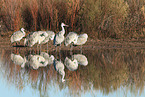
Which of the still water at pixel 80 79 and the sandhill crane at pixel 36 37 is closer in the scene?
the still water at pixel 80 79

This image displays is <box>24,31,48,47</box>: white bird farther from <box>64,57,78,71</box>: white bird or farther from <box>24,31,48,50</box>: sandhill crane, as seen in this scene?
<box>64,57,78,71</box>: white bird

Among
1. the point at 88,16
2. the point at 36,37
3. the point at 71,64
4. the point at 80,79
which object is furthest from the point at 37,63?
the point at 88,16

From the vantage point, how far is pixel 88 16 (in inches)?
→ 733

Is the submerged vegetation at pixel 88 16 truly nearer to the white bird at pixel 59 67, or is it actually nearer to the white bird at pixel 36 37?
the white bird at pixel 36 37

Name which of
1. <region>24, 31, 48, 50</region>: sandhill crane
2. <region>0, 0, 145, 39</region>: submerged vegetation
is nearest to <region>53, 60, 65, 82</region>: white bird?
<region>24, 31, 48, 50</region>: sandhill crane

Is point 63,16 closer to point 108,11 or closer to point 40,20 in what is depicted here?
point 40,20

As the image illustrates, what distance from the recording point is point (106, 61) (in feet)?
36.7

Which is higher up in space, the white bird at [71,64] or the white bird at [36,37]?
the white bird at [36,37]

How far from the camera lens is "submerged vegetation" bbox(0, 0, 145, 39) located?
61.2ft

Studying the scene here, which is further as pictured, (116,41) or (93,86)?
(116,41)

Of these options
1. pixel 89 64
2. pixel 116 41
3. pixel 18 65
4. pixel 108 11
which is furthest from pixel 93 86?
pixel 108 11

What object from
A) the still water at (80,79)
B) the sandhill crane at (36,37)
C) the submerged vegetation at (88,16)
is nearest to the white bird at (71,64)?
the still water at (80,79)

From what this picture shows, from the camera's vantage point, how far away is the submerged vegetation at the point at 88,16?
18.7m

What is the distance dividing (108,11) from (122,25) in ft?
3.79
